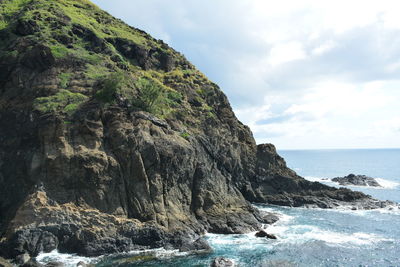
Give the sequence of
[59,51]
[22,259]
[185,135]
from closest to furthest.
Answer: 1. [22,259]
2. [185,135]
3. [59,51]

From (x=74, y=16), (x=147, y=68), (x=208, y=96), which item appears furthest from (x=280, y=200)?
(x=74, y=16)

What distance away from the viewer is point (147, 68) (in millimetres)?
85000

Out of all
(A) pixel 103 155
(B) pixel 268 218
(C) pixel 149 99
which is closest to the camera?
(A) pixel 103 155

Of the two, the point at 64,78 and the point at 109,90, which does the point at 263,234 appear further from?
the point at 64,78

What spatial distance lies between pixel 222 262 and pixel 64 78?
143 feet

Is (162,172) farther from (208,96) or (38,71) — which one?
(208,96)

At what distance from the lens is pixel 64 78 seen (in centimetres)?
6178

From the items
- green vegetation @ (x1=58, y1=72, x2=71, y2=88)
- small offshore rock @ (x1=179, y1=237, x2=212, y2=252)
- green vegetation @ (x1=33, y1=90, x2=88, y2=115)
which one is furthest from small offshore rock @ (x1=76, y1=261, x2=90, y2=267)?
green vegetation @ (x1=58, y1=72, x2=71, y2=88)

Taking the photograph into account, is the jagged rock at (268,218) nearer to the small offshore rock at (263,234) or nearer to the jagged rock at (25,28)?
the small offshore rock at (263,234)

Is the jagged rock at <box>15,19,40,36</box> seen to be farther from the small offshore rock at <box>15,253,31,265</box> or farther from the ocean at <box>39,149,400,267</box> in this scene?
the ocean at <box>39,149,400,267</box>

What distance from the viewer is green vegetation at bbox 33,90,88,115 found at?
53969 mm

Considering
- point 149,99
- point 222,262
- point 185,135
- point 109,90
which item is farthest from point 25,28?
point 222,262

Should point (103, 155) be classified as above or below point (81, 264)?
above

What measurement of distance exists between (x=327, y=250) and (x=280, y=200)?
33.1 metres
